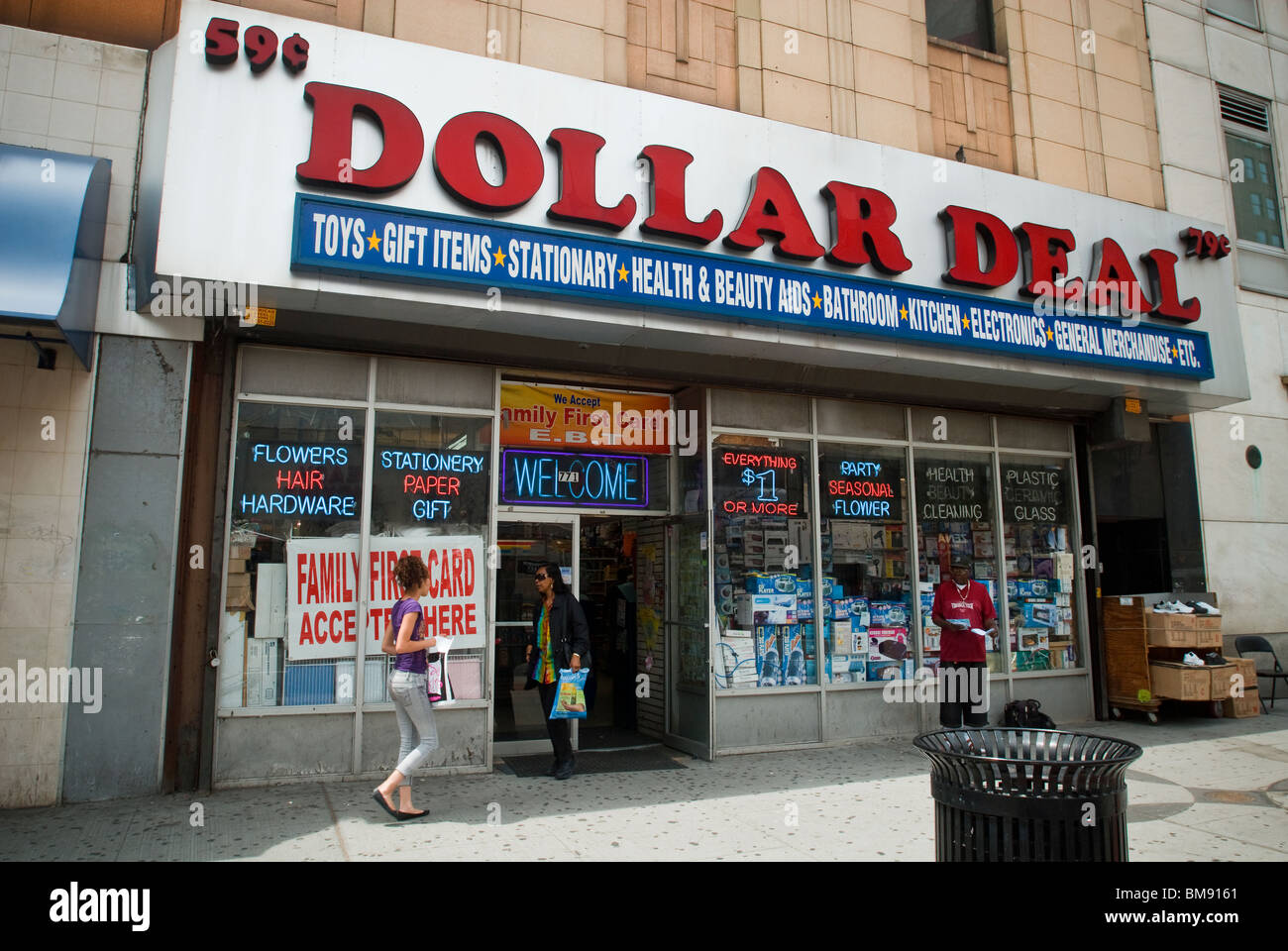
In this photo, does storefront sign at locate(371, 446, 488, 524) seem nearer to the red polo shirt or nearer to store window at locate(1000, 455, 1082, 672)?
the red polo shirt

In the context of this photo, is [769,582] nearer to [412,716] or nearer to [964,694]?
[964,694]

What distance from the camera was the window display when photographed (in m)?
9.34

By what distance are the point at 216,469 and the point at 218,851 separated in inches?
121

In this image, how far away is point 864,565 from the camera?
9.59 metres

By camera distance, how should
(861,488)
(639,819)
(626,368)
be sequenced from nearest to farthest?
1. (639,819)
2. (626,368)
3. (861,488)

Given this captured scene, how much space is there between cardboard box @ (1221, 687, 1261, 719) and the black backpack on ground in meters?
2.69

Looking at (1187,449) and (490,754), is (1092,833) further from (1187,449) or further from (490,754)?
(1187,449)

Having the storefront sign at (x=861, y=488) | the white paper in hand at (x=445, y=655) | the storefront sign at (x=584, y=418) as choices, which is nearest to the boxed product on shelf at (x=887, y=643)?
the storefront sign at (x=861, y=488)

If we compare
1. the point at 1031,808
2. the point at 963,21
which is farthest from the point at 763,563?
the point at 963,21

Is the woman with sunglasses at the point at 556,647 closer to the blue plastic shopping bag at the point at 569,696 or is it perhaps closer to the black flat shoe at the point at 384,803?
the blue plastic shopping bag at the point at 569,696

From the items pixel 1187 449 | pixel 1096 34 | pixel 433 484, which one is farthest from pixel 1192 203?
pixel 433 484

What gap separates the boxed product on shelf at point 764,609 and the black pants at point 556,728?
2.21 metres

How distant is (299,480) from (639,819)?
393 centimetres

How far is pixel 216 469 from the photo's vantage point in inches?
278
